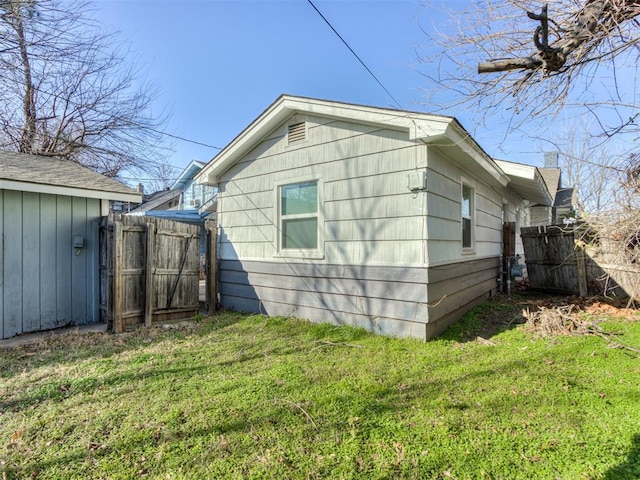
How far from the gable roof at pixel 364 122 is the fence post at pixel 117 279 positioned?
223cm

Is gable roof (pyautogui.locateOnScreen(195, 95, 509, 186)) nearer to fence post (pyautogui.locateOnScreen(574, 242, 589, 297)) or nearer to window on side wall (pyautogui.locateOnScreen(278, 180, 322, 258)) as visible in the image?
window on side wall (pyautogui.locateOnScreen(278, 180, 322, 258))

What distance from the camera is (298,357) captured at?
3.86 m

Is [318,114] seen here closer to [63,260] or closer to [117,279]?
[117,279]

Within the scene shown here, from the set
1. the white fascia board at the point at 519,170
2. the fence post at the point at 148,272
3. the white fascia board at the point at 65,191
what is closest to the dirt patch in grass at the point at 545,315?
the white fascia board at the point at 519,170

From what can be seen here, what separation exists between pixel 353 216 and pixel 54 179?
4.86m

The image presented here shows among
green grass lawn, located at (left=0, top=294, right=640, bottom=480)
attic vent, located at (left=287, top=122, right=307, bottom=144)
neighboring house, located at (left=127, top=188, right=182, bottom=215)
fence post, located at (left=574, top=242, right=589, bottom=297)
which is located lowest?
green grass lawn, located at (left=0, top=294, right=640, bottom=480)

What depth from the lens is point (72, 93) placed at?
35.0 feet

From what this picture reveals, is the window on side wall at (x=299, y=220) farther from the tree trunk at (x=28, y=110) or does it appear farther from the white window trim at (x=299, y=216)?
the tree trunk at (x=28, y=110)

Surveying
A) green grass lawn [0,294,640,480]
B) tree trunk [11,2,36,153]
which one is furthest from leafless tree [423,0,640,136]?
tree trunk [11,2,36,153]

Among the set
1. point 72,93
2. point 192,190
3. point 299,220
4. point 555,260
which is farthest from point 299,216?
point 192,190

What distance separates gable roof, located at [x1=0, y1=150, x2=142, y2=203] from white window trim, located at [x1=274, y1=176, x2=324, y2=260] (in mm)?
2623

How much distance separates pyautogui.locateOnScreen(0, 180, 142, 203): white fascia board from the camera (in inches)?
181

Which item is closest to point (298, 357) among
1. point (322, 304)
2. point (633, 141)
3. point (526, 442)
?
point (322, 304)

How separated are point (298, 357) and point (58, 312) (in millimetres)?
4213
